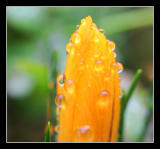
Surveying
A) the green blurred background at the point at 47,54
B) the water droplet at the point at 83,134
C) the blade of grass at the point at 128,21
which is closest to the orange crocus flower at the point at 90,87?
the water droplet at the point at 83,134

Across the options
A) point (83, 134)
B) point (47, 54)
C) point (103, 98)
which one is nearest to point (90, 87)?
point (103, 98)

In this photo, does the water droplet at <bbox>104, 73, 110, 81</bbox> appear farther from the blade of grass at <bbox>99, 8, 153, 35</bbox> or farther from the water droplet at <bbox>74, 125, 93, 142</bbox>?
the blade of grass at <bbox>99, 8, 153, 35</bbox>

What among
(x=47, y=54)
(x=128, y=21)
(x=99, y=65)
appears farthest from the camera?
(x=128, y=21)

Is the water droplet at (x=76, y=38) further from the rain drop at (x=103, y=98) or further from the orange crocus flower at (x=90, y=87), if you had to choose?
the rain drop at (x=103, y=98)

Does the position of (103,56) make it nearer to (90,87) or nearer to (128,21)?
(90,87)

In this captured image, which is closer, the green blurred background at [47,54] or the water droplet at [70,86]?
the water droplet at [70,86]

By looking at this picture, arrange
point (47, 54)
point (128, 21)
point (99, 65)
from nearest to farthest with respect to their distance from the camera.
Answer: point (99, 65) → point (47, 54) → point (128, 21)

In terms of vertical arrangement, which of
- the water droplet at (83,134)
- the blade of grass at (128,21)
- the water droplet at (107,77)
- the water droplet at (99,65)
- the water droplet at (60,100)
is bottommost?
the water droplet at (83,134)

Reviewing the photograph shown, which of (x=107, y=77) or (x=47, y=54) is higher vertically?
(x=47, y=54)
